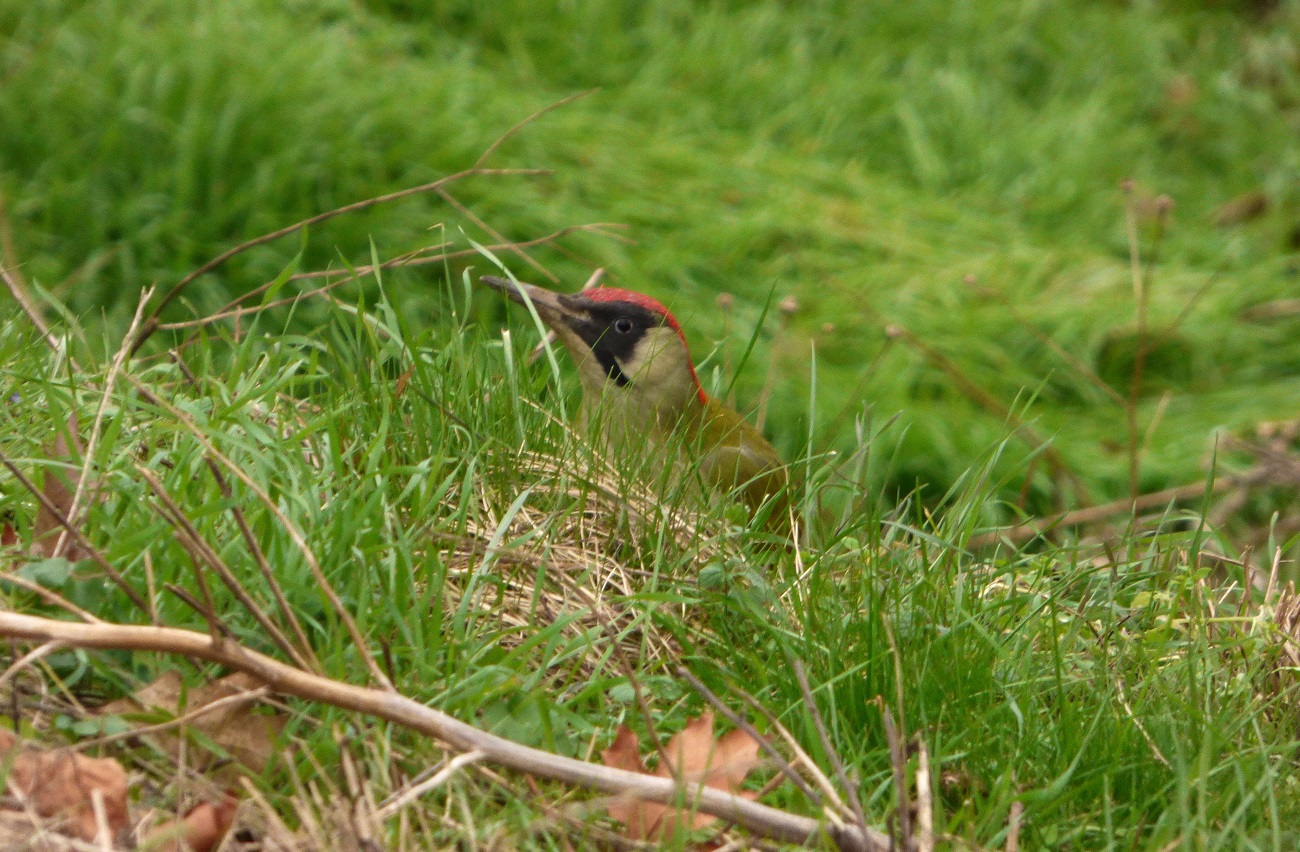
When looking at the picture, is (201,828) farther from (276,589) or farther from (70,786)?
(276,589)

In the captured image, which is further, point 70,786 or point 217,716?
point 217,716

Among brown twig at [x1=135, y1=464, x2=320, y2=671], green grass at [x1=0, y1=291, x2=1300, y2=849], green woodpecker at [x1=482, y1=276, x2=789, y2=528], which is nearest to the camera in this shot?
brown twig at [x1=135, y1=464, x2=320, y2=671]

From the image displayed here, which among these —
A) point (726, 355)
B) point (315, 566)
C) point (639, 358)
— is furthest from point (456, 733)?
point (639, 358)

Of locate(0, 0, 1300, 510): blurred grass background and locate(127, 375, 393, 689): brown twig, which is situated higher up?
locate(127, 375, 393, 689): brown twig

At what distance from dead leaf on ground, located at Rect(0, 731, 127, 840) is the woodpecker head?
182 cm

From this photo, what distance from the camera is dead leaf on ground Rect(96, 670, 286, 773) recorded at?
6.73 feet

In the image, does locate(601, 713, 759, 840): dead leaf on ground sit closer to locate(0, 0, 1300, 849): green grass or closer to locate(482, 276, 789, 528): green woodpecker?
locate(0, 0, 1300, 849): green grass

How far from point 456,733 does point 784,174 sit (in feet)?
18.6

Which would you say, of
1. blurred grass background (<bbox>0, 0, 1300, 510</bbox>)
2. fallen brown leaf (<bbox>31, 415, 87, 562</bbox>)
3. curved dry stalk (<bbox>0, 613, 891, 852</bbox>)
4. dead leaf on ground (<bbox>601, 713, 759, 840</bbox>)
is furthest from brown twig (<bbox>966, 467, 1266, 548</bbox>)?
fallen brown leaf (<bbox>31, 415, 87, 562</bbox>)

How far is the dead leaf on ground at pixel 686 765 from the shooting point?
207 centimetres

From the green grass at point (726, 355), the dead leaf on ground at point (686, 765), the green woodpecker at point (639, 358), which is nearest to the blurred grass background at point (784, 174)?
the green grass at point (726, 355)

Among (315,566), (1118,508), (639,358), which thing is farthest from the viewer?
(1118,508)

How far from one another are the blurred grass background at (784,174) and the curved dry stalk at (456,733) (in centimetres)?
312

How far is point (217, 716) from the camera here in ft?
6.76
